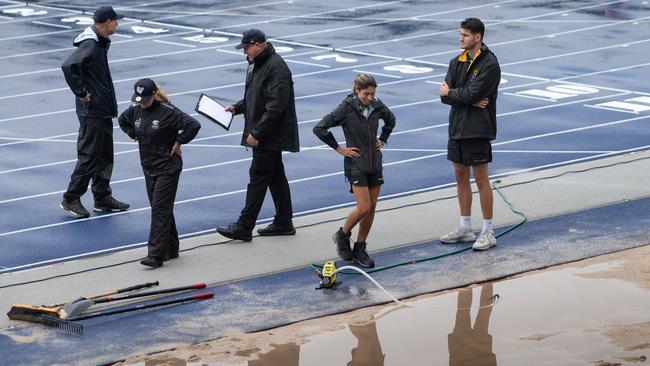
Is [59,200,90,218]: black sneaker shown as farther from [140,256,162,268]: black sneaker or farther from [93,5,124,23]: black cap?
[140,256,162,268]: black sneaker

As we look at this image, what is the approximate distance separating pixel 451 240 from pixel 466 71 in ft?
5.28

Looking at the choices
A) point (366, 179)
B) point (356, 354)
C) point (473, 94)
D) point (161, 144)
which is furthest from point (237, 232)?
point (356, 354)

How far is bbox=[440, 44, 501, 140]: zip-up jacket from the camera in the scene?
1173 cm

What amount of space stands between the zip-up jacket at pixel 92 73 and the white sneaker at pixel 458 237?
13.2ft

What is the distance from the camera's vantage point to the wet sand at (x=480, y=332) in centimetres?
938

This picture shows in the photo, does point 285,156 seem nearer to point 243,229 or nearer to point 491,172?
point 491,172

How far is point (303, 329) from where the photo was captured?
10086 millimetres

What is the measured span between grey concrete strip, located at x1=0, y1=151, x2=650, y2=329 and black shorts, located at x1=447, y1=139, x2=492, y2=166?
986 mm

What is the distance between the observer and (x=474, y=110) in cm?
1188

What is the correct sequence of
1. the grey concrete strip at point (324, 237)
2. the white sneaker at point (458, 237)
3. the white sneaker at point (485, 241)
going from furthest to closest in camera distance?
the white sneaker at point (458, 237) < the white sneaker at point (485, 241) < the grey concrete strip at point (324, 237)

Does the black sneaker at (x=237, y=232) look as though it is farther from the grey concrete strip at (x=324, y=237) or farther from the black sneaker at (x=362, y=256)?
the black sneaker at (x=362, y=256)

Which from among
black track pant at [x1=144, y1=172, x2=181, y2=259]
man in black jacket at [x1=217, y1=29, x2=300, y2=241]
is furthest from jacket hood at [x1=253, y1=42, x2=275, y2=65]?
black track pant at [x1=144, y1=172, x2=181, y2=259]

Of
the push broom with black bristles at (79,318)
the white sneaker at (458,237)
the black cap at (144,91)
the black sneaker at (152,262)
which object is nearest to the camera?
the push broom with black bristles at (79,318)

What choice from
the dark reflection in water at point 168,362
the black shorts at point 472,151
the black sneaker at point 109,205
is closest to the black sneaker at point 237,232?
the black sneaker at point 109,205
